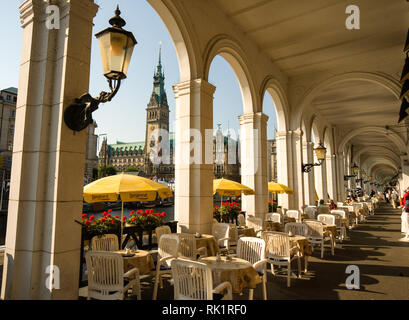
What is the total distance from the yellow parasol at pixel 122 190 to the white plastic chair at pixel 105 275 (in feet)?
3.51

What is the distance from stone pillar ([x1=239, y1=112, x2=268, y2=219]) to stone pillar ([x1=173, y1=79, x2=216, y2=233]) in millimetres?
3339

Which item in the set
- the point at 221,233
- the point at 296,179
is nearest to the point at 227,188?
the point at 221,233

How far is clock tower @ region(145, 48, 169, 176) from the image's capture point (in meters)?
108

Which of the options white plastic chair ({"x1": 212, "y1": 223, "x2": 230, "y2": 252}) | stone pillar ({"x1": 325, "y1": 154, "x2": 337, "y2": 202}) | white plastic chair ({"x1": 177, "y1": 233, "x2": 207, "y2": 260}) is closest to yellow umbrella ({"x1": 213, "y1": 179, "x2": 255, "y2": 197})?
white plastic chair ({"x1": 212, "y1": 223, "x2": 230, "y2": 252})

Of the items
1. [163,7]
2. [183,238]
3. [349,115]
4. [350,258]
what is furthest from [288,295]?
[349,115]

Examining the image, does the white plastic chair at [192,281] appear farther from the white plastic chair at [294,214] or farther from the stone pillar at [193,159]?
the white plastic chair at [294,214]

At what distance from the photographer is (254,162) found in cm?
1015

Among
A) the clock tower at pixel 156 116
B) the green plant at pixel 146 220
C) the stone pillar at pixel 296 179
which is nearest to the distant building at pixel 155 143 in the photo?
the clock tower at pixel 156 116

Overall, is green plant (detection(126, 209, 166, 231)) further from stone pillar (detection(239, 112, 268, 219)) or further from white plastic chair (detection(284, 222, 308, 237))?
stone pillar (detection(239, 112, 268, 219))

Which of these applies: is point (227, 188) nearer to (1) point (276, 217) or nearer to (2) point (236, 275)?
(1) point (276, 217)

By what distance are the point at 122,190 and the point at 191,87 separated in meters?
3.64

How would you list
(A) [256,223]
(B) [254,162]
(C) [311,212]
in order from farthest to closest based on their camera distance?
1. (C) [311,212]
2. (B) [254,162]
3. (A) [256,223]

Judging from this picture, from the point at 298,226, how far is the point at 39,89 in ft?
23.0
